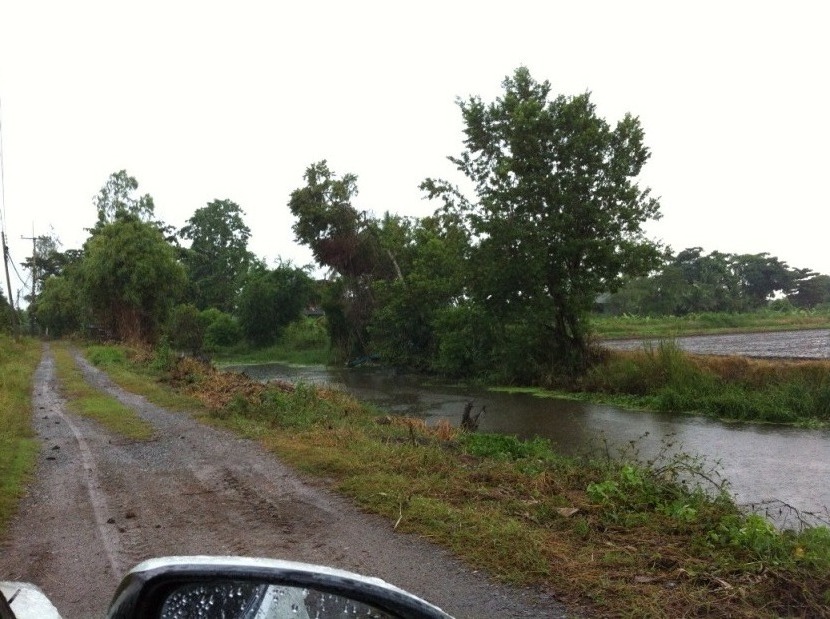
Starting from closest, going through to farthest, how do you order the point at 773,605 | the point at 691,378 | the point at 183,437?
1. the point at 773,605
2. the point at 183,437
3. the point at 691,378

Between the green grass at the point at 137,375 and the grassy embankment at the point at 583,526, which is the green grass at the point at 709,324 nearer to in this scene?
the green grass at the point at 137,375

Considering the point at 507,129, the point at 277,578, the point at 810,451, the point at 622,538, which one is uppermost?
the point at 507,129

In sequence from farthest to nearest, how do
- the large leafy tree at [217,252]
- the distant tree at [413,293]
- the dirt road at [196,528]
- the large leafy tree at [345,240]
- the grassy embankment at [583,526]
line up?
the large leafy tree at [217,252] < the large leafy tree at [345,240] < the distant tree at [413,293] < the dirt road at [196,528] < the grassy embankment at [583,526]

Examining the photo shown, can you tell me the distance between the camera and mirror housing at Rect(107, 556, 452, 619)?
1507 mm

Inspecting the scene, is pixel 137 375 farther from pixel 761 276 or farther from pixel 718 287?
pixel 761 276

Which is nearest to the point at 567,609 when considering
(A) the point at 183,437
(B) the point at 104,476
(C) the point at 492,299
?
(B) the point at 104,476

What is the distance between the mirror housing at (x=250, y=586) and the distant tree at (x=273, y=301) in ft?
158

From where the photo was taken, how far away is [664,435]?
1462 cm

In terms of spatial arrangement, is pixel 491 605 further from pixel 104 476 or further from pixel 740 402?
pixel 740 402

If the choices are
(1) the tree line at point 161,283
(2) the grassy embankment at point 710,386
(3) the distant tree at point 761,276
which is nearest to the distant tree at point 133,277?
(1) the tree line at point 161,283

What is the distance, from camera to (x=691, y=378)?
1911 cm

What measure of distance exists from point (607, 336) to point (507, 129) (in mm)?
18423

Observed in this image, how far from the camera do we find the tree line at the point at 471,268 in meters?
22.3

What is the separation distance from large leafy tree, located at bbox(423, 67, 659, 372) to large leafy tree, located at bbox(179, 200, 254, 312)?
148ft
